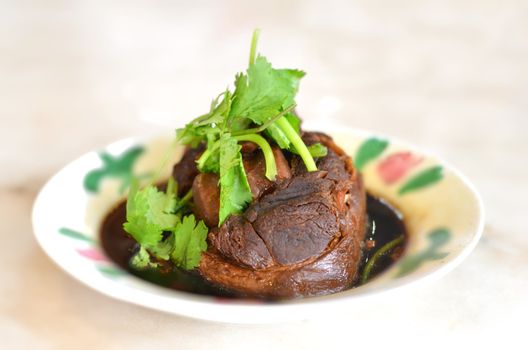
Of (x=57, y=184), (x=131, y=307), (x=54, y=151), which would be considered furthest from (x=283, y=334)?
(x=54, y=151)

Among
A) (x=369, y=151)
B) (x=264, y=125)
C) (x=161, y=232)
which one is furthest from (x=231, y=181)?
(x=369, y=151)

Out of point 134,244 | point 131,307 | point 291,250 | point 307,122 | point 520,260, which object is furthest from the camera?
point 307,122

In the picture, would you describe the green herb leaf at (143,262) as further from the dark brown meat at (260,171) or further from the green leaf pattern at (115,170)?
the green leaf pattern at (115,170)

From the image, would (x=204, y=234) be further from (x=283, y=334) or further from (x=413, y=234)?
(x=413, y=234)

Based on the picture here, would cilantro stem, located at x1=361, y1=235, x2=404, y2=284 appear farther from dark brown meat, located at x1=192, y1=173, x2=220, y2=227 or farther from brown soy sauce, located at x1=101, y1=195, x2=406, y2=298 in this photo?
dark brown meat, located at x1=192, y1=173, x2=220, y2=227

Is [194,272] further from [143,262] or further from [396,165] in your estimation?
[396,165]

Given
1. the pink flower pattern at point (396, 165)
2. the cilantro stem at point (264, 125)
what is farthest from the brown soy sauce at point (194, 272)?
the cilantro stem at point (264, 125)
